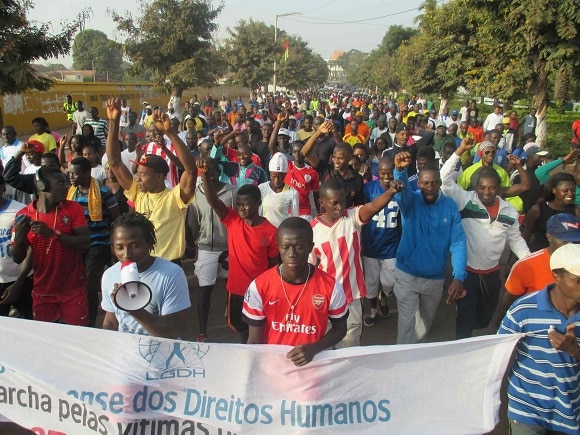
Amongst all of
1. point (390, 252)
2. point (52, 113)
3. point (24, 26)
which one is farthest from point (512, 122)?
point (52, 113)

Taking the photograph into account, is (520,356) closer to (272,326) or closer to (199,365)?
(272,326)

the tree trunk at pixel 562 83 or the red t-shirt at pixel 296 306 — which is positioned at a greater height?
the tree trunk at pixel 562 83

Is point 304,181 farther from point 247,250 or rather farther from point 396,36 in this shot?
point 396,36

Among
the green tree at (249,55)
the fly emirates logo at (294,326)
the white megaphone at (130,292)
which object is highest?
the green tree at (249,55)

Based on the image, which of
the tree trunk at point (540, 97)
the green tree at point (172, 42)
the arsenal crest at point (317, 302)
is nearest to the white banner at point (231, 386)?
the arsenal crest at point (317, 302)

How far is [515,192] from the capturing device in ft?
18.9

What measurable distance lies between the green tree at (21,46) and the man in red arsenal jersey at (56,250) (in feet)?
33.4

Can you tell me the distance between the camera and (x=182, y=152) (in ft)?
13.6

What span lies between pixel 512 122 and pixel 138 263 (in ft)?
51.4

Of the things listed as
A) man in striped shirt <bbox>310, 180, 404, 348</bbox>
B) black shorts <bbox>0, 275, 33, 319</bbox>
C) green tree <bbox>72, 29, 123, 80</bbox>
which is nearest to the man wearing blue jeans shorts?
man in striped shirt <bbox>310, 180, 404, 348</bbox>

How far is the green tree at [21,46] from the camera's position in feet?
41.6

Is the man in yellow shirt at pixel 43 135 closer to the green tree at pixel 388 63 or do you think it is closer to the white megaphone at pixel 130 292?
the white megaphone at pixel 130 292

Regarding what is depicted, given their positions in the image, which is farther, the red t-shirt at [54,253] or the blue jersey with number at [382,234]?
the blue jersey with number at [382,234]

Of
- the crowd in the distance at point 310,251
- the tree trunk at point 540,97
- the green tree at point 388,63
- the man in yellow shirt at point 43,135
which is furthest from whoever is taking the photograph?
the green tree at point 388,63
